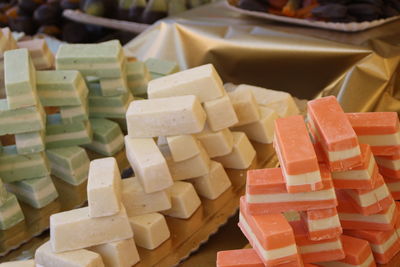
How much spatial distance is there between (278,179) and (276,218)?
0.07 meters

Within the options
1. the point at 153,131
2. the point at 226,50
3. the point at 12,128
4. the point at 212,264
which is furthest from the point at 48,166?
the point at 226,50

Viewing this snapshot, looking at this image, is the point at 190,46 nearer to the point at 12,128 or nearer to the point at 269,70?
the point at 269,70

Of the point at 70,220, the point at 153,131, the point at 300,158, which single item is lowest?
the point at 70,220

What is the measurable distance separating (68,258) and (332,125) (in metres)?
0.56

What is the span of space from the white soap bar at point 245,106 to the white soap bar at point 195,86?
146 mm

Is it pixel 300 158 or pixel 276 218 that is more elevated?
pixel 300 158

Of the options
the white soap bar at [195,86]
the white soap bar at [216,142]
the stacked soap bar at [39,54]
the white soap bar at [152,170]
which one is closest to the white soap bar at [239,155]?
the white soap bar at [216,142]

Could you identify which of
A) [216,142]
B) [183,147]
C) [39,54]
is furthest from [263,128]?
[39,54]

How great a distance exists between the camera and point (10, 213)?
141 cm

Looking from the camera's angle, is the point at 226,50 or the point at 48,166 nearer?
the point at 48,166

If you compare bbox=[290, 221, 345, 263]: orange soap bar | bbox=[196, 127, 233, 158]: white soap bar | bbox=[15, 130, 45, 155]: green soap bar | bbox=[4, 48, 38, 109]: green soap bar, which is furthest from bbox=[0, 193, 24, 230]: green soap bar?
bbox=[290, 221, 345, 263]: orange soap bar

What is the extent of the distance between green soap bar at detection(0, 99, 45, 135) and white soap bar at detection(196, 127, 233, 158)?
14.8 inches

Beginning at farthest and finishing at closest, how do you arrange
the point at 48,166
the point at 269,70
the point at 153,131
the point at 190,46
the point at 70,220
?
the point at 190,46
the point at 269,70
the point at 48,166
the point at 153,131
the point at 70,220

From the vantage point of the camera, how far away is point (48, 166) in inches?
59.2
